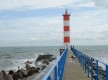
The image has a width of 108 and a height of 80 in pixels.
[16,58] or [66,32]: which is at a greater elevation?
[66,32]

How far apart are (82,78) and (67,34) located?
703 inches

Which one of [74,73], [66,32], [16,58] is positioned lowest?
[16,58]

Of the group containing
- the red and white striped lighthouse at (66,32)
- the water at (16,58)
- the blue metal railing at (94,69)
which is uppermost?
the red and white striped lighthouse at (66,32)

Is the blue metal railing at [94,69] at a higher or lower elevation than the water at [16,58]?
higher

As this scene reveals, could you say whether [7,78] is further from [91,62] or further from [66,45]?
[66,45]

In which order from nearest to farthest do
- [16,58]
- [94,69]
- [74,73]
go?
[94,69]
[74,73]
[16,58]

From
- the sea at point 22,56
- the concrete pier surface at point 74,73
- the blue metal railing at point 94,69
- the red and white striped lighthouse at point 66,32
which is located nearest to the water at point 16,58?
the sea at point 22,56

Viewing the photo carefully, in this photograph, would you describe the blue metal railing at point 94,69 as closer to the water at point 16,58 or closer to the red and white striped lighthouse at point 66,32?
the red and white striped lighthouse at point 66,32

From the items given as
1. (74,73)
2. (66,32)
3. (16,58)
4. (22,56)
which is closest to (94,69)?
(74,73)

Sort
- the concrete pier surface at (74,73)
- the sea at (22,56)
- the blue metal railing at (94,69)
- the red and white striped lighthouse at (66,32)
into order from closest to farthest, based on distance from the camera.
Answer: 1. the blue metal railing at (94,69)
2. the concrete pier surface at (74,73)
3. the red and white striped lighthouse at (66,32)
4. the sea at (22,56)

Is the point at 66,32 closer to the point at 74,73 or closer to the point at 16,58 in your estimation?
the point at 74,73

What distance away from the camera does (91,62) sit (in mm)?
9609

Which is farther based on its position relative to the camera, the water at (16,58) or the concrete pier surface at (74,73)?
the water at (16,58)

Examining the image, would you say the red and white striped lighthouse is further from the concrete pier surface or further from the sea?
the concrete pier surface
